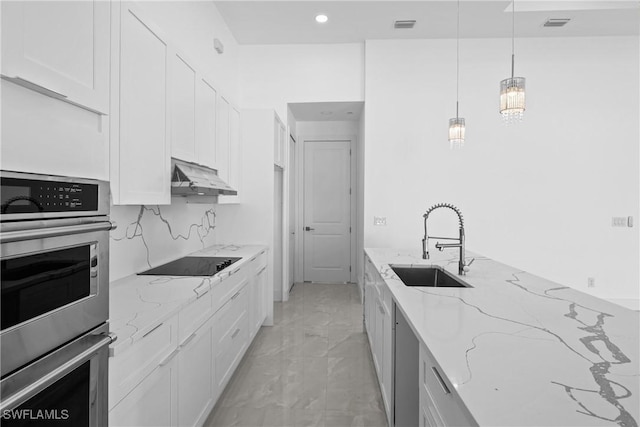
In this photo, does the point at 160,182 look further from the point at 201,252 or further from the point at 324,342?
the point at 324,342

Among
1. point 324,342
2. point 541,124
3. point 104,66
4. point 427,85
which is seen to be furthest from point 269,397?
point 541,124

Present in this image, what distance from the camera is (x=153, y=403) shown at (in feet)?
5.02

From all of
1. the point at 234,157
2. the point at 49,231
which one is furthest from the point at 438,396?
the point at 234,157

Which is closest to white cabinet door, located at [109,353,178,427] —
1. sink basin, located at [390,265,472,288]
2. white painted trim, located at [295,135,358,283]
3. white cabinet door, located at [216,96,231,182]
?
sink basin, located at [390,265,472,288]

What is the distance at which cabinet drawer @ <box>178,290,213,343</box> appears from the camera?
178 cm

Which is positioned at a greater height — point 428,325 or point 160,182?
point 160,182

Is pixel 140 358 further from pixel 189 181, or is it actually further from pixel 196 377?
pixel 189 181

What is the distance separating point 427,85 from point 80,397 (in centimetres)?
460

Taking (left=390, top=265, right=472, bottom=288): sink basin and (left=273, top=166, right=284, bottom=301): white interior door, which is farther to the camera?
(left=273, top=166, right=284, bottom=301): white interior door

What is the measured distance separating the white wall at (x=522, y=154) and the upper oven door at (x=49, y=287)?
381 cm

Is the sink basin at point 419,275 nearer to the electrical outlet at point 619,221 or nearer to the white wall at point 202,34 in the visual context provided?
the white wall at point 202,34

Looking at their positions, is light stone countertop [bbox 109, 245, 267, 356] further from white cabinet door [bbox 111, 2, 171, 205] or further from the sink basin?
the sink basin

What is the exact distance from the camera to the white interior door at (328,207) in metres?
6.11

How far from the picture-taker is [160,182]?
214cm
